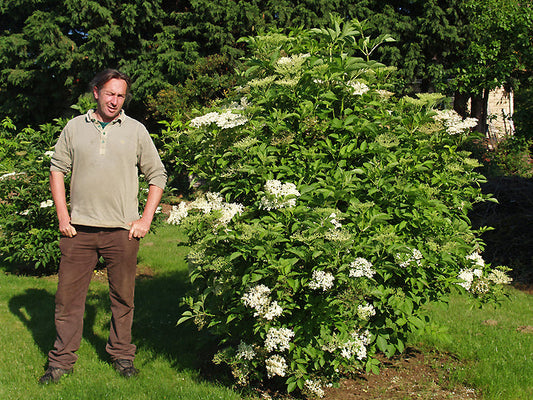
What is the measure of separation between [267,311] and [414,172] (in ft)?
4.79

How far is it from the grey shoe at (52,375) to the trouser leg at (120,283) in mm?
360

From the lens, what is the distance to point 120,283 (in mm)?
3764

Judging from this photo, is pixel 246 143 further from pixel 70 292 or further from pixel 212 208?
pixel 70 292

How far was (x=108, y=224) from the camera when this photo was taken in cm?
361

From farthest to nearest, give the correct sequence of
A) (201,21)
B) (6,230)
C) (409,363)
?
1. (201,21)
2. (6,230)
3. (409,363)

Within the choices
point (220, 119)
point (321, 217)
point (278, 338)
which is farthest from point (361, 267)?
point (220, 119)

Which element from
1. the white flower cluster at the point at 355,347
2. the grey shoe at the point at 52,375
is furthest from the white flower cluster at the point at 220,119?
the grey shoe at the point at 52,375

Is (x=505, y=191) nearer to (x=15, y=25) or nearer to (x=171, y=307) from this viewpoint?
(x=171, y=307)

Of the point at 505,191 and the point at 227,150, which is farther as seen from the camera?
the point at 505,191

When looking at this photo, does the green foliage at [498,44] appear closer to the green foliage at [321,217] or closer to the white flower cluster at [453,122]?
the white flower cluster at [453,122]

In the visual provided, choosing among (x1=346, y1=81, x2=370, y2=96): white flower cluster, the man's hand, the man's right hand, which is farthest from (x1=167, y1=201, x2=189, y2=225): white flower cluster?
(x1=346, y1=81, x2=370, y2=96): white flower cluster

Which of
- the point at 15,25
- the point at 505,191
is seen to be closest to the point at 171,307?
the point at 505,191

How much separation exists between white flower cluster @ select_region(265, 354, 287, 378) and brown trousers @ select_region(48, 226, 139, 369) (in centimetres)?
122

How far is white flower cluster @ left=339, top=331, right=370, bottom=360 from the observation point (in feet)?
10.4
